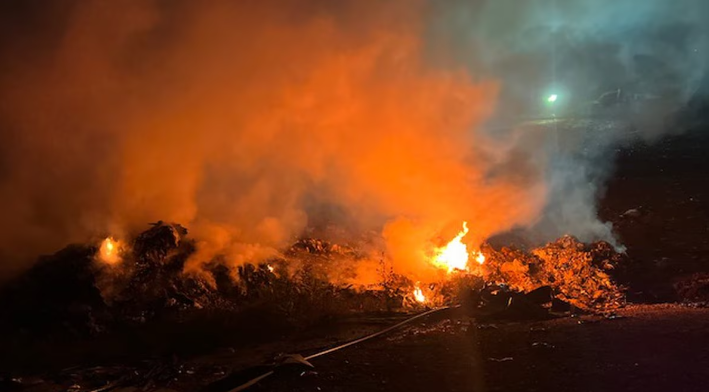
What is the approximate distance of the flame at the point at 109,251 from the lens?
8.22 m

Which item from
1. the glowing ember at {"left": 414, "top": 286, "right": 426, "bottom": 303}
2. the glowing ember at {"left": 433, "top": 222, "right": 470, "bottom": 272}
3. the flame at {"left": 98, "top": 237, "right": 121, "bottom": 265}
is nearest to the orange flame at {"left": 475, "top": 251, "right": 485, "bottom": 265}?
the glowing ember at {"left": 433, "top": 222, "right": 470, "bottom": 272}

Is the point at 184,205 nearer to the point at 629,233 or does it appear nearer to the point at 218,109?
the point at 218,109

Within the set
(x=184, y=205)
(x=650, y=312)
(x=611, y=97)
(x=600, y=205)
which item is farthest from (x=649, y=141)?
(x=184, y=205)

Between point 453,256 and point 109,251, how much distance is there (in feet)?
21.8

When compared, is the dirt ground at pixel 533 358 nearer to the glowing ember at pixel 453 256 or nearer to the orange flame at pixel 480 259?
the glowing ember at pixel 453 256

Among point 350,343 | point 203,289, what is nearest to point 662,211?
point 350,343

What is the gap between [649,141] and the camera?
2106 centimetres

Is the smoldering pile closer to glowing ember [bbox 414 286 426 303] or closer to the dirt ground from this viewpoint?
glowing ember [bbox 414 286 426 303]

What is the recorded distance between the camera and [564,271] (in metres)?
9.20

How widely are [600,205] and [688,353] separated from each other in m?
8.52

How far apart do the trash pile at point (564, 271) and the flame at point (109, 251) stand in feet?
22.7

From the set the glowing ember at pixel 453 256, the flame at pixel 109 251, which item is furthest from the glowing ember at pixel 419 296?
the flame at pixel 109 251

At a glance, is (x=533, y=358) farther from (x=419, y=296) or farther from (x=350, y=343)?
(x=419, y=296)

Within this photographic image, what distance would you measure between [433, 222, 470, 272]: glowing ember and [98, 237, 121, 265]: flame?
20.0ft
